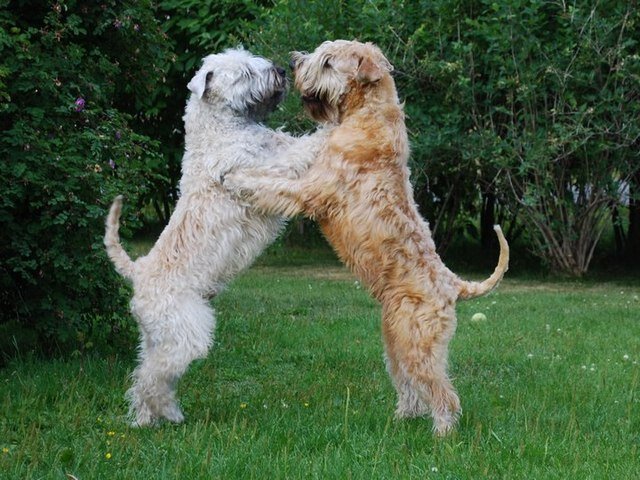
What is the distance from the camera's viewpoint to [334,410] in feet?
19.3

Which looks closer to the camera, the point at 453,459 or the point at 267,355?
the point at 453,459

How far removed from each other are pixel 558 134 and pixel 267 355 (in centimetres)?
684

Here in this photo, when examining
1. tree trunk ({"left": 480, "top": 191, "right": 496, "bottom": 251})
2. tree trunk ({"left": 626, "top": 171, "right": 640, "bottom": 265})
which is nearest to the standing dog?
tree trunk ({"left": 480, "top": 191, "right": 496, "bottom": 251})

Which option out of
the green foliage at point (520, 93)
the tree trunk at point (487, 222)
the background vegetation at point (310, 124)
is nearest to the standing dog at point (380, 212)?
the background vegetation at point (310, 124)

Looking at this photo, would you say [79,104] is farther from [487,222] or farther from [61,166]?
[487,222]

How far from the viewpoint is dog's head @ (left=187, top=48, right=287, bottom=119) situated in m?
5.71

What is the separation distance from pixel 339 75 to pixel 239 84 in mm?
633

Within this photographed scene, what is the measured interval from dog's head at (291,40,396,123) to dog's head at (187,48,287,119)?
0.60 feet

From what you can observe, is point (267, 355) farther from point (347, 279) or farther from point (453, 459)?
point (347, 279)

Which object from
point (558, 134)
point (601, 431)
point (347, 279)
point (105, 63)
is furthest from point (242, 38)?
point (601, 431)

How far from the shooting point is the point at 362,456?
4902mm

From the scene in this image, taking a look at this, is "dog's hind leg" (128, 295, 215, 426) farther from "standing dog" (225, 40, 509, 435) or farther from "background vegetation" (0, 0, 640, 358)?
"background vegetation" (0, 0, 640, 358)

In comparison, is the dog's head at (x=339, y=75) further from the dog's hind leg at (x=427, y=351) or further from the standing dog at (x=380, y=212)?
the dog's hind leg at (x=427, y=351)

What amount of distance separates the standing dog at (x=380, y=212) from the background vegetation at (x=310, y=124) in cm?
191
